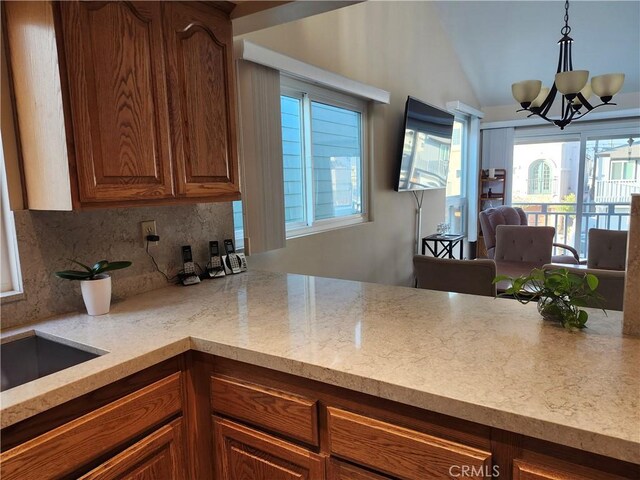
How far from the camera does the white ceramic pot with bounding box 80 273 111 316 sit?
1.50 meters

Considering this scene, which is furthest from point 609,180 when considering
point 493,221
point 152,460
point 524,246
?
point 152,460

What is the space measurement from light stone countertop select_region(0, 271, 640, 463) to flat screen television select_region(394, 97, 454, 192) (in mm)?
2524

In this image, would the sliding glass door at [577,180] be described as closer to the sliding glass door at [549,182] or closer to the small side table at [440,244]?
the sliding glass door at [549,182]

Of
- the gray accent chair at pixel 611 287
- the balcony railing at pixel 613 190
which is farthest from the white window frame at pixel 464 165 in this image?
the gray accent chair at pixel 611 287

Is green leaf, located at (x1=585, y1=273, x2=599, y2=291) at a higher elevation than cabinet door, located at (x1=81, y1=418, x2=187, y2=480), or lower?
higher

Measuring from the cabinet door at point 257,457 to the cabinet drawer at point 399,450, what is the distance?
12 cm

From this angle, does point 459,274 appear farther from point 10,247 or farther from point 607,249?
point 10,247

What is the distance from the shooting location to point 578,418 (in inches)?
32.2

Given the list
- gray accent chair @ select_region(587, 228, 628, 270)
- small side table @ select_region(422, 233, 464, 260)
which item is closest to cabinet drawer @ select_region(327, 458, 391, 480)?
gray accent chair @ select_region(587, 228, 628, 270)

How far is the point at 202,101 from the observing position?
1.71 meters

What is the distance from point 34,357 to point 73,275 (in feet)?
0.93

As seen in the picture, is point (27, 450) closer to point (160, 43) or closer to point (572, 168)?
point (160, 43)

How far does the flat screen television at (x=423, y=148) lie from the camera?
13.1 feet

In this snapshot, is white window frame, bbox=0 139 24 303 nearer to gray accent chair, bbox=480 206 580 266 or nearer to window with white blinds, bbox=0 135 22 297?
window with white blinds, bbox=0 135 22 297
